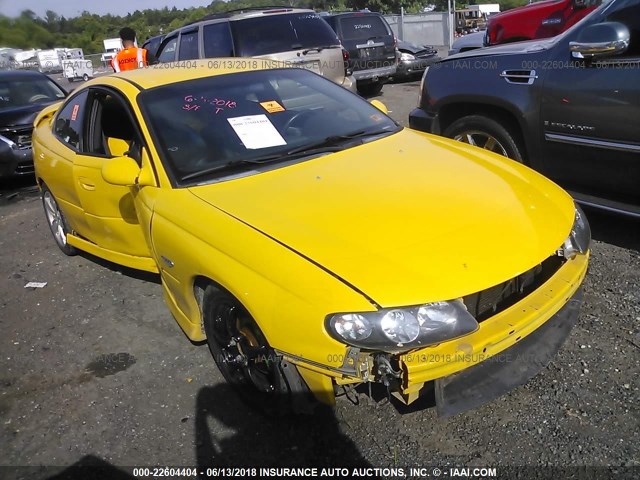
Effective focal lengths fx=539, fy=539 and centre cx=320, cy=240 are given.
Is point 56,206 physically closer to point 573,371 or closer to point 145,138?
point 145,138

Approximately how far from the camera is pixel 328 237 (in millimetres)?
2229

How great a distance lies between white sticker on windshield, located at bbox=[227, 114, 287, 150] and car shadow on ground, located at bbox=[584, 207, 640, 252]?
2.19m

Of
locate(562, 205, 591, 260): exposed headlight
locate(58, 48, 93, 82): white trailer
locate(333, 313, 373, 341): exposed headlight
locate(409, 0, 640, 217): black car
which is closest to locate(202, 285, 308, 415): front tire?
locate(333, 313, 373, 341): exposed headlight

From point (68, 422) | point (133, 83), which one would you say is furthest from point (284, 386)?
point (133, 83)

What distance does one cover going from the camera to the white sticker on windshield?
302 cm

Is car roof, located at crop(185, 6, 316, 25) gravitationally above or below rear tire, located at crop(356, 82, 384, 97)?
above

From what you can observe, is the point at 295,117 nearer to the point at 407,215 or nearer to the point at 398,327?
the point at 407,215

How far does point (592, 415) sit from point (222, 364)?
1.73m

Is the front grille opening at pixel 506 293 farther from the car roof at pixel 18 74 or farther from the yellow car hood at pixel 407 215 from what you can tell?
the car roof at pixel 18 74

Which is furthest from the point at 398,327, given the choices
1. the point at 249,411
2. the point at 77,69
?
the point at 77,69

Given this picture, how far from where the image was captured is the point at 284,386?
2.29 meters

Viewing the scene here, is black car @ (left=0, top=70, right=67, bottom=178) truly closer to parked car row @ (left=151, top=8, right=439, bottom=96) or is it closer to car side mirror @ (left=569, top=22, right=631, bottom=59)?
parked car row @ (left=151, top=8, right=439, bottom=96)

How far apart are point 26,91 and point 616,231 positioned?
8175 mm

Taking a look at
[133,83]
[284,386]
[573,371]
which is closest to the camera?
[284,386]
